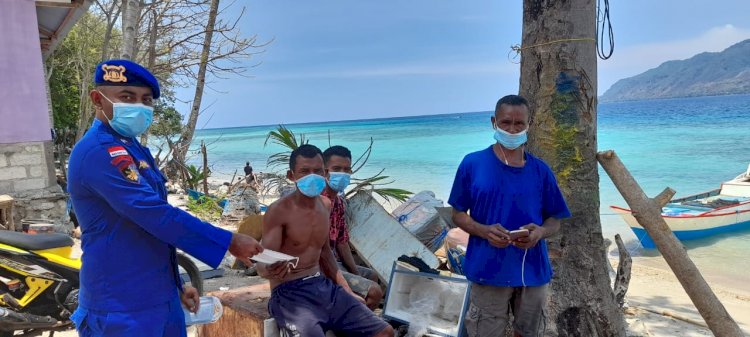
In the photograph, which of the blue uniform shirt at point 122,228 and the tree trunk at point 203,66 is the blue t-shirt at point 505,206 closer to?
the blue uniform shirt at point 122,228

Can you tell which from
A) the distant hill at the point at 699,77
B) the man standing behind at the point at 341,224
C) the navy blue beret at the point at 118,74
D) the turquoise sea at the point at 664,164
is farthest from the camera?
the distant hill at the point at 699,77

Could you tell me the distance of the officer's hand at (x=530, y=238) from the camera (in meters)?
2.86

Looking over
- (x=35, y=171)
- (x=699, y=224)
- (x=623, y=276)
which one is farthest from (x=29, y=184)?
(x=699, y=224)

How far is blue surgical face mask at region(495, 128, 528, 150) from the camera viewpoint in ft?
9.98

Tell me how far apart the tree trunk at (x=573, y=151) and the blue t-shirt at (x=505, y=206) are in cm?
88

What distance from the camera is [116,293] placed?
2.08 m

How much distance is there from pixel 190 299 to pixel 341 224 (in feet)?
5.95

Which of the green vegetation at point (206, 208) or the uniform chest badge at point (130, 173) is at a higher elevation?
the uniform chest badge at point (130, 173)

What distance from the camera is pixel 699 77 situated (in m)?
136

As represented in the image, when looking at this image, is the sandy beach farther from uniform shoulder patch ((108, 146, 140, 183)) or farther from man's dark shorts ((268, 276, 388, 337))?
uniform shoulder patch ((108, 146, 140, 183))

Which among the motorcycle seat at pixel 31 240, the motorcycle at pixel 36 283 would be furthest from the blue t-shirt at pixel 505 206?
the motorcycle seat at pixel 31 240

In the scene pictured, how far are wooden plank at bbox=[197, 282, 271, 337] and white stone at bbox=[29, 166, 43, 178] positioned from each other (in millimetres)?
4839

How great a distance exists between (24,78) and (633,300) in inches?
357

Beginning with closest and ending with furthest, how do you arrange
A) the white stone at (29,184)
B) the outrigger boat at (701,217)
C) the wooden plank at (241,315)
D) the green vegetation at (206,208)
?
the wooden plank at (241,315), the white stone at (29,184), the green vegetation at (206,208), the outrigger boat at (701,217)
